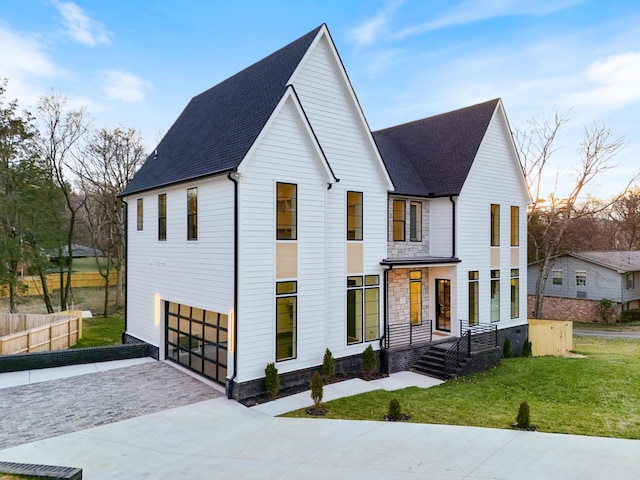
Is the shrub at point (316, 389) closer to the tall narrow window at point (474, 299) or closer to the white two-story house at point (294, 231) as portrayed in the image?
the white two-story house at point (294, 231)

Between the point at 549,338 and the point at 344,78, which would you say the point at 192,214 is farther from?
the point at 549,338

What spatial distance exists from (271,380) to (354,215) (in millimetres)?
6093

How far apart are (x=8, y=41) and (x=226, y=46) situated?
9.58 m

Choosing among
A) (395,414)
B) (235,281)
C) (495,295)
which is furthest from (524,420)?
(495,295)

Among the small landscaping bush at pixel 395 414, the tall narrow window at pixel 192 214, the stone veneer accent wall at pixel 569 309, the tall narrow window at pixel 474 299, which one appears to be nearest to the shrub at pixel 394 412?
the small landscaping bush at pixel 395 414

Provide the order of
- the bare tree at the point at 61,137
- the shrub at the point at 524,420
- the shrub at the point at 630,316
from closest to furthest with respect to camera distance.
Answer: the shrub at the point at 524,420 → the bare tree at the point at 61,137 → the shrub at the point at 630,316

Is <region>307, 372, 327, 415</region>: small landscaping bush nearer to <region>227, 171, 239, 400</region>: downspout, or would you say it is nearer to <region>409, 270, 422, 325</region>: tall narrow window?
<region>227, 171, 239, 400</region>: downspout

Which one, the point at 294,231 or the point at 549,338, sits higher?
the point at 294,231

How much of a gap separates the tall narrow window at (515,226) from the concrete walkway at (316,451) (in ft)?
40.7

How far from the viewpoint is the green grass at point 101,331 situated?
18938 millimetres

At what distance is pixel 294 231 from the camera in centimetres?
1249

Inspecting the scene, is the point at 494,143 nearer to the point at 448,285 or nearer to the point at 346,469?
the point at 448,285

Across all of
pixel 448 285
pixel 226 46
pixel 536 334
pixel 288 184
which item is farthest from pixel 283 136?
pixel 536 334

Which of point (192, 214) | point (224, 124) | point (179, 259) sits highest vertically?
point (224, 124)
